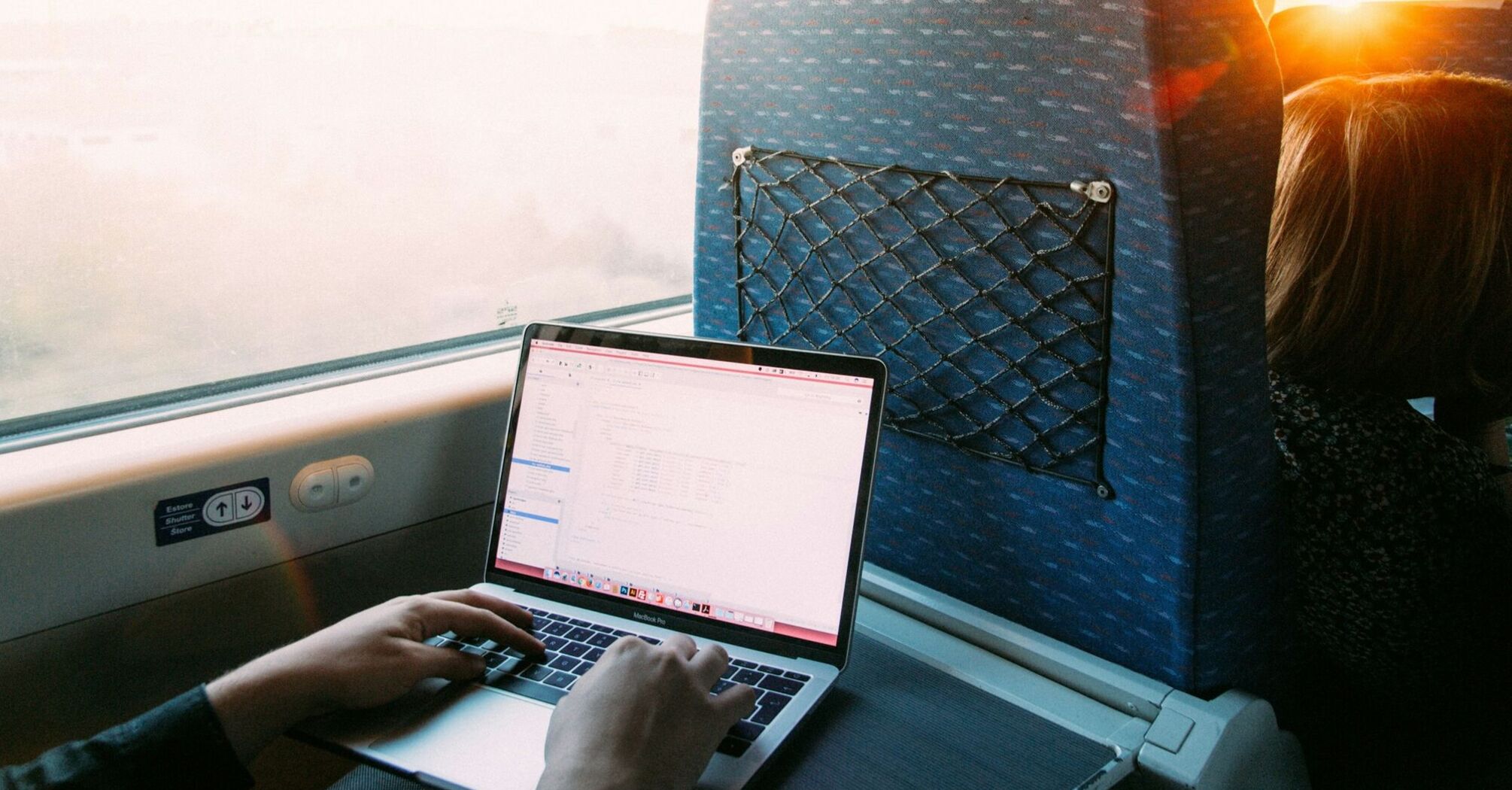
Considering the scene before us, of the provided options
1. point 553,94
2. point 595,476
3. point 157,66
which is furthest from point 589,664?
point 553,94

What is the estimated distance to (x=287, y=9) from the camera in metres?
1.26

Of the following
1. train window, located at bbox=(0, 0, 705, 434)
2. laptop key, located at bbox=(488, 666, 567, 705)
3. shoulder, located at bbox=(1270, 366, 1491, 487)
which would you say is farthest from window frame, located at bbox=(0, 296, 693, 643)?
shoulder, located at bbox=(1270, 366, 1491, 487)

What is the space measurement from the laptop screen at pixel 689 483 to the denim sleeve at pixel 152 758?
1.20 feet

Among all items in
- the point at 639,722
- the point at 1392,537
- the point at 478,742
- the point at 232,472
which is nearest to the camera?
the point at 639,722

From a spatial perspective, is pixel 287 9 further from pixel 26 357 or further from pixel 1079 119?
pixel 1079 119

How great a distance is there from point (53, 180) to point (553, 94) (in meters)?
0.71

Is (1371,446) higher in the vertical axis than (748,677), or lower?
higher

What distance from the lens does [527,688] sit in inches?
38.2

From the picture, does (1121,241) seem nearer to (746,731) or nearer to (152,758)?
(746,731)

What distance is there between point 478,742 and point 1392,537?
912 millimetres

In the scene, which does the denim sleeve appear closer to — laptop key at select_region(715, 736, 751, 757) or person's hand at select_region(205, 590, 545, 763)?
person's hand at select_region(205, 590, 545, 763)

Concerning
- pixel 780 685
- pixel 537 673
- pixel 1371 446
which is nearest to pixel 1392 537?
pixel 1371 446

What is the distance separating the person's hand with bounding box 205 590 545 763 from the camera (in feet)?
2.85

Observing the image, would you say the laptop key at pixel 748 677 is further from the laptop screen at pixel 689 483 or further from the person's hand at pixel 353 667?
the person's hand at pixel 353 667
